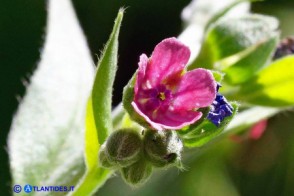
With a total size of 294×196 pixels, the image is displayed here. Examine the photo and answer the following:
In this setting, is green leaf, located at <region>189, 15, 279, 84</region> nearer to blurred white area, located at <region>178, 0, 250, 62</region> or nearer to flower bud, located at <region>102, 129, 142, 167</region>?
blurred white area, located at <region>178, 0, 250, 62</region>

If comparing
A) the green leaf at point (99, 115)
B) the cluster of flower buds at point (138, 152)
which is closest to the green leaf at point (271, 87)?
the green leaf at point (99, 115)

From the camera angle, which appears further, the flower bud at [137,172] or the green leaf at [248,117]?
the green leaf at [248,117]

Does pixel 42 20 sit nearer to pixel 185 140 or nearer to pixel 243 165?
pixel 243 165

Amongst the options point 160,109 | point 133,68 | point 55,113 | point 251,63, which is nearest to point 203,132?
point 160,109

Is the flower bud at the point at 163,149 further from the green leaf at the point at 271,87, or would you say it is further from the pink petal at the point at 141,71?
the green leaf at the point at 271,87

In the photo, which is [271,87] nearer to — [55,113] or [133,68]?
[55,113]

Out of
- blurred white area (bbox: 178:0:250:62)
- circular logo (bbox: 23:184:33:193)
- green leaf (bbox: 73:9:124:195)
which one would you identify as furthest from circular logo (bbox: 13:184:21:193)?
blurred white area (bbox: 178:0:250:62)
